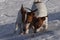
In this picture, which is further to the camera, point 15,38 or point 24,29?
point 24,29

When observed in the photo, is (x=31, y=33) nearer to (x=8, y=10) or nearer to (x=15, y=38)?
(x=15, y=38)

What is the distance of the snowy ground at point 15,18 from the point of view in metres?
6.81

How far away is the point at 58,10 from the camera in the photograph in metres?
11.3

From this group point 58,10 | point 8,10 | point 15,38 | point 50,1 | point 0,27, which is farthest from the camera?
point 50,1

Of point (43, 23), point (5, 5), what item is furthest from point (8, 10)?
point (43, 23)

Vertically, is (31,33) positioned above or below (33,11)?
below

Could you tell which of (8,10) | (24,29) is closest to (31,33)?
(24,29)

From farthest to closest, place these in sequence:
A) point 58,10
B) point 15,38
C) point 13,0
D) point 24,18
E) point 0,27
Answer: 1. point 13,0
2. point 58,10
3. point 0,27
4. point 24,18
5. point 15,38

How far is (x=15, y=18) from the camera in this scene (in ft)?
35.2

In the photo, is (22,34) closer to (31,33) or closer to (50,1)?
(31,33)

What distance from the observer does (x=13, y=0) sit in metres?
14.2

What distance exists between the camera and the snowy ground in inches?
268

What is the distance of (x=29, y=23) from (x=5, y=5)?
601 centimetres

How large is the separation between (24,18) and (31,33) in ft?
1.48
